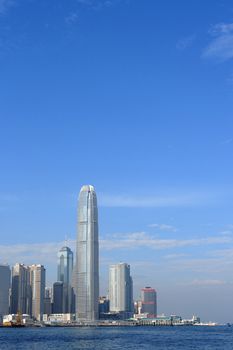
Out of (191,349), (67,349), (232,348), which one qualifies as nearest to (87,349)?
(67,349)

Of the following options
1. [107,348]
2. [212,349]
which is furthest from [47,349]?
[212,349]

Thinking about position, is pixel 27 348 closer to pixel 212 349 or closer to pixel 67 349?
pixel 67 349

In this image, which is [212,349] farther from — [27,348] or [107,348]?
[27,348]

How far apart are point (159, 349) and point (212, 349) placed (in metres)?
11.9

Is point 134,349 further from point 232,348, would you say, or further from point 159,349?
point 232,348

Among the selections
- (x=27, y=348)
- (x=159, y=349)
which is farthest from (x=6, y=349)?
(x=159, y=349)

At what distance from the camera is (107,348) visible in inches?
4985

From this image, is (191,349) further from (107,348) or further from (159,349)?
(107,348)

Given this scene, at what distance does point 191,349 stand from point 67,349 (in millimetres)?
27253

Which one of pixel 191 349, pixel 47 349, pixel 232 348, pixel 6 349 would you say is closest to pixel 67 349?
pixel 47 349

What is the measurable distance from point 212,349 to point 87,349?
91.8 ft

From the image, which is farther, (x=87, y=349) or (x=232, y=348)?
(x=232, y=348)

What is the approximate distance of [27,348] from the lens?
12688 centimetres

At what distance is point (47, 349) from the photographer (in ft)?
401
